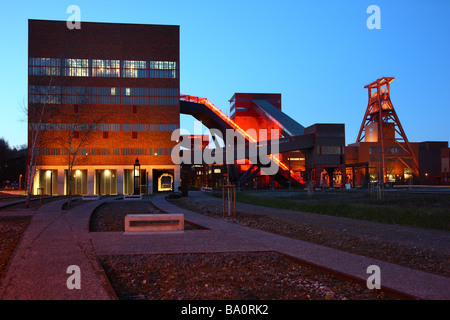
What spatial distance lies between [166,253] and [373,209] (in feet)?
42.3

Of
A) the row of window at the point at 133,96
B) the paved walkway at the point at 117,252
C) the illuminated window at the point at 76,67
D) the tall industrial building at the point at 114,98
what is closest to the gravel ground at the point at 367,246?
the paved walkway at the point at 117,252

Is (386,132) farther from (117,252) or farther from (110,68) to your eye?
(117,252)

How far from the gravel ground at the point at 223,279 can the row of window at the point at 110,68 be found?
181 feet

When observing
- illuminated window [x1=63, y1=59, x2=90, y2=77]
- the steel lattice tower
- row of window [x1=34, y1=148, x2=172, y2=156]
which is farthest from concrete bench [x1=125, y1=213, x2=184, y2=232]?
the steel lattice tower

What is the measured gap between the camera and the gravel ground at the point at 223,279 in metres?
6.28

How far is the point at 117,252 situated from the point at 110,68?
55.9 metres

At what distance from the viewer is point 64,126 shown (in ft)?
188

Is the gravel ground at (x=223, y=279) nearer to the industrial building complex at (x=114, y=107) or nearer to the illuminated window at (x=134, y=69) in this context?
the industrial building complex at (x=114, y=107)

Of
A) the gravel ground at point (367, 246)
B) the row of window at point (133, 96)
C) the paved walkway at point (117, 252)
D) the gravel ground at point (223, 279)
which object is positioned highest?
the row of window at point (133, 96)

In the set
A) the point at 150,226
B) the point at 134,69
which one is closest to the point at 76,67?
the point at 134,69

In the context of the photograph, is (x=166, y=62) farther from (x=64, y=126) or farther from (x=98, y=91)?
(x=64, y=126)

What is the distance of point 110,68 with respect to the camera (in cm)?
6038

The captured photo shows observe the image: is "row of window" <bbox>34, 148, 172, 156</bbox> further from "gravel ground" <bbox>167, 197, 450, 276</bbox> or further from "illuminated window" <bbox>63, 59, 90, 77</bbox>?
"gravel ground" <bbox>167, 197, 450, 276</bbox>
